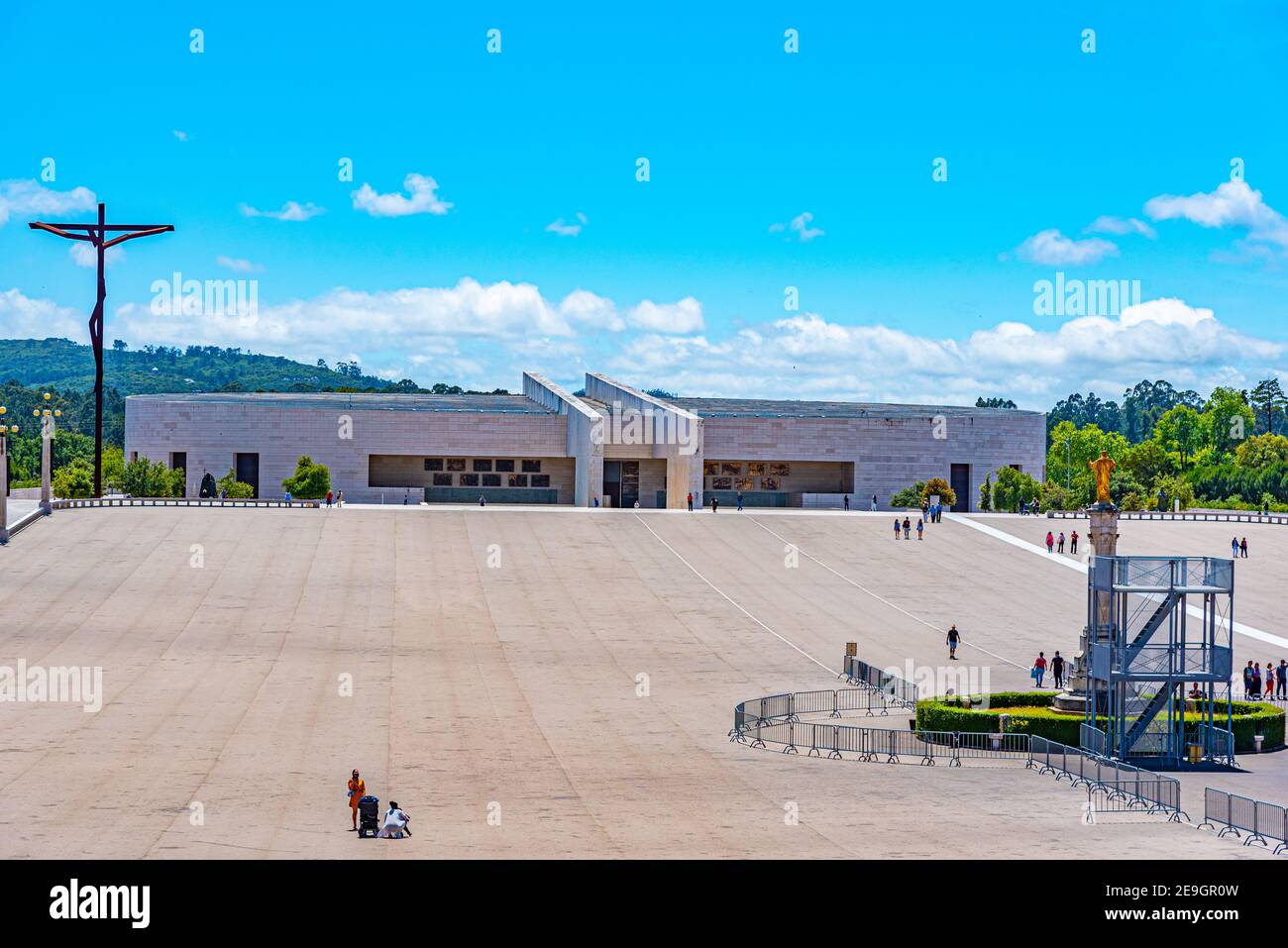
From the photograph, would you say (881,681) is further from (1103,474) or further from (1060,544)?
(1060,544)

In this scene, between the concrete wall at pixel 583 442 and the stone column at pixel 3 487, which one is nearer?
the stone column at pixel 3 487

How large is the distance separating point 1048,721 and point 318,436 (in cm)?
6053

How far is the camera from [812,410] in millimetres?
97188

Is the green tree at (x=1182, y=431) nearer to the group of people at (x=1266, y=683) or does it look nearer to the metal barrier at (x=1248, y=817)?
the group of people at (x=1266, y=683)

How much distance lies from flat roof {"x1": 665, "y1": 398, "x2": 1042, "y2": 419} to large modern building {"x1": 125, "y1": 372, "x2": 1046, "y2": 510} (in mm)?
447

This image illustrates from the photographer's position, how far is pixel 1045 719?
28625mm

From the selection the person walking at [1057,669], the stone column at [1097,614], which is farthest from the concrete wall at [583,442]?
the stone column at [1097,614]

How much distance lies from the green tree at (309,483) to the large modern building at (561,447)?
620 cm

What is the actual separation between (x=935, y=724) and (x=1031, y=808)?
23.8ft

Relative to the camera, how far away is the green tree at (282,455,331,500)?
75.9 metres

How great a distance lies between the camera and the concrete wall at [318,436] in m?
82.6

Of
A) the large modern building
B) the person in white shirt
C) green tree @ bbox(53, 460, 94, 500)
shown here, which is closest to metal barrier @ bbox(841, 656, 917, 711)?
the person in white shirt

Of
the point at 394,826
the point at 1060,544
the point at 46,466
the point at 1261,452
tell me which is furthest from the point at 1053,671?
the point at 1261,452
